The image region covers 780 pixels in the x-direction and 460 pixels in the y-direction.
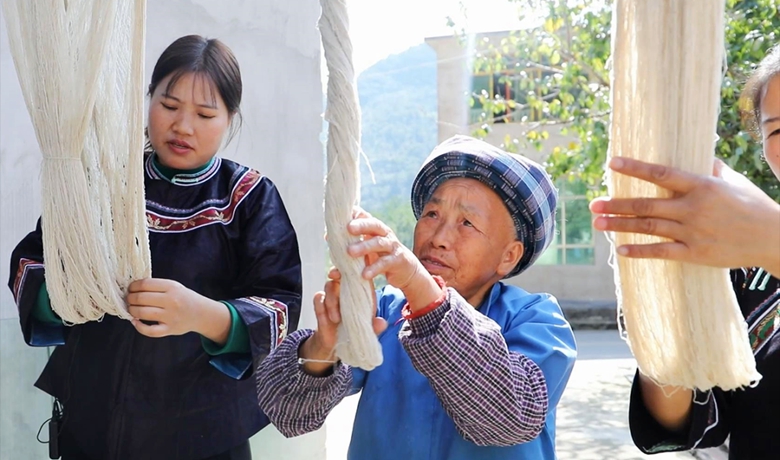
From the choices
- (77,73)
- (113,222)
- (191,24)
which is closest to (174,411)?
(113,222)

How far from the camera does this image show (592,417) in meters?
6.27

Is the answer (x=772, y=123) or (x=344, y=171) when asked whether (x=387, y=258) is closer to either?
(x=344, y=171)

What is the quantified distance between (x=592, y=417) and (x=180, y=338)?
5152 mm

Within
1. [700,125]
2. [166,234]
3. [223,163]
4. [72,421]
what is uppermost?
[700,125]

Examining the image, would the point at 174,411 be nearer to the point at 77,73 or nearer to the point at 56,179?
the point at 56,179

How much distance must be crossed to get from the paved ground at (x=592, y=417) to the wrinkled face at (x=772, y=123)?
12.0 feet

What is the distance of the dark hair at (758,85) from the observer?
1356mm

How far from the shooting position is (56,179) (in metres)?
1.29

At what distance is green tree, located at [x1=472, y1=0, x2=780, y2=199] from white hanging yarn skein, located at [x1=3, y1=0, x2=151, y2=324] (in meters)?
3.23

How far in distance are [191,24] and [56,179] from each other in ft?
5.16

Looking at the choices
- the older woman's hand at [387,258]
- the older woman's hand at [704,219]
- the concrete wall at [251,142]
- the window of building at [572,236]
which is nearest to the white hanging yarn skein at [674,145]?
the older woman's hand at [704,219]

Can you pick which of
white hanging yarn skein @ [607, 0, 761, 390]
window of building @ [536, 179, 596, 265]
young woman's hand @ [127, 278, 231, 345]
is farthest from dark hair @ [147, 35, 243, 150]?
window of building @ [536, 179, 596, 265]

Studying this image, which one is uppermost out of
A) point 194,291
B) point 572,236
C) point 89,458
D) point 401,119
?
point 194,291

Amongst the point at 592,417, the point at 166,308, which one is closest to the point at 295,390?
the point at 166,308
